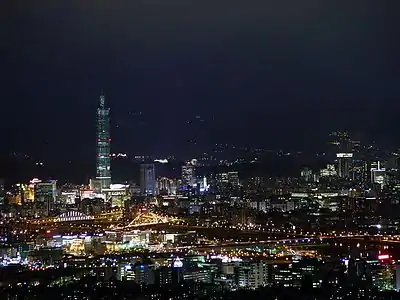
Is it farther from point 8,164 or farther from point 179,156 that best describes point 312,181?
point 8,164

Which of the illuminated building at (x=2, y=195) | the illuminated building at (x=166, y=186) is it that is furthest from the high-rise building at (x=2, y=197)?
the illuminated building at (x=166, y=186)

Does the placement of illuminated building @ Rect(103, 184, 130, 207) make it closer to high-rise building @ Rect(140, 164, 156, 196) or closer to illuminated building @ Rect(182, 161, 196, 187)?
high-rise building @ Rect(140, 164, 156, 196)

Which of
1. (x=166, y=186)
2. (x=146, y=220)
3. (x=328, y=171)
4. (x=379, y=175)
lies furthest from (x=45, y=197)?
(x=379, y=175)

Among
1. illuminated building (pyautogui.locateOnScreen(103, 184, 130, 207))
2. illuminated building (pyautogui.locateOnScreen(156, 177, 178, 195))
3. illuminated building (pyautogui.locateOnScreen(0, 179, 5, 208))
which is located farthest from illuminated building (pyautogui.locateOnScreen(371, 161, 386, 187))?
illuminated building (pyautogui.locateOnScreen(0, 179, 5, 208))

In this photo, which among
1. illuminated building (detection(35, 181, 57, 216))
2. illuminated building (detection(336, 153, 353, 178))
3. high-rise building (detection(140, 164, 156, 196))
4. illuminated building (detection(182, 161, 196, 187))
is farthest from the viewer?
high-rise building (detection(140, 164, 156, 196))

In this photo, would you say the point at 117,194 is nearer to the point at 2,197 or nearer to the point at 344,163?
the point at 2,197

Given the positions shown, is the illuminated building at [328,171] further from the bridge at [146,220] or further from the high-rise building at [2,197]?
the high-rise building at [2,197]
